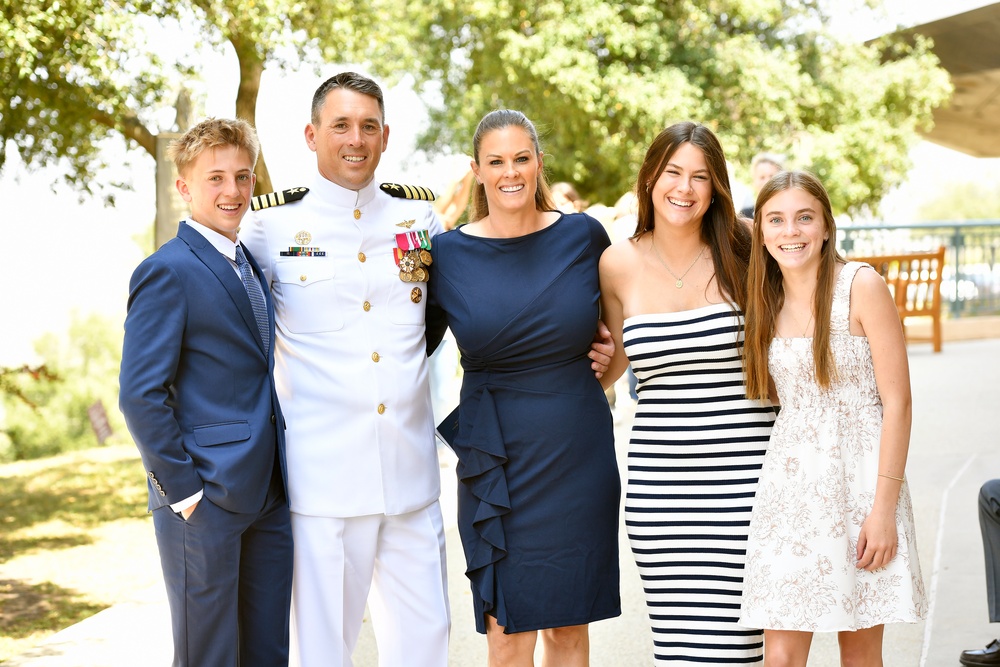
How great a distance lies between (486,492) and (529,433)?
210 millimetres

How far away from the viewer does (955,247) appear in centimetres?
→ 1191

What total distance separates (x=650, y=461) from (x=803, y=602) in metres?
0.59

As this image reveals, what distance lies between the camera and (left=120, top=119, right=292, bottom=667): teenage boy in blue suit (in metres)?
2.56

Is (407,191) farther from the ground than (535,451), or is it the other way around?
(407,191)

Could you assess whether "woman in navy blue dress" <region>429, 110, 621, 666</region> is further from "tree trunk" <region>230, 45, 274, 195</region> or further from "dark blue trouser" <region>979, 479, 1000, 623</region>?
"tree trunk" <region>230, 45, 274, 195</region>

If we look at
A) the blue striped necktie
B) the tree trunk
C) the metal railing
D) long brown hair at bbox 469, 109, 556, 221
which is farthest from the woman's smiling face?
the metal railing

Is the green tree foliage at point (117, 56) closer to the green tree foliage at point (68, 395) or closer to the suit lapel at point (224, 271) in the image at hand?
the suit lapel at point (224, 271)

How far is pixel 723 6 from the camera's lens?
1588cm

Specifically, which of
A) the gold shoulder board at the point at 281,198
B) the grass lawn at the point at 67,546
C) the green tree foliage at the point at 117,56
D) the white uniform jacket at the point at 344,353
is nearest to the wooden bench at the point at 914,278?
the green tree foliage at the point at 117,56

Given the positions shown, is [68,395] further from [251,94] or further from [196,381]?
[196,381]

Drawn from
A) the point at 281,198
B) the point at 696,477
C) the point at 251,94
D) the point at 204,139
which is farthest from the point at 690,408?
the point at 251,94

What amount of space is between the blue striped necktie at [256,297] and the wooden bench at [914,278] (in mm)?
8134

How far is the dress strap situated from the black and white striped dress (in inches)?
11.6

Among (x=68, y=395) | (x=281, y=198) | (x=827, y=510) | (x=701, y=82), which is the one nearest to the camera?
(x=827, y=510)
